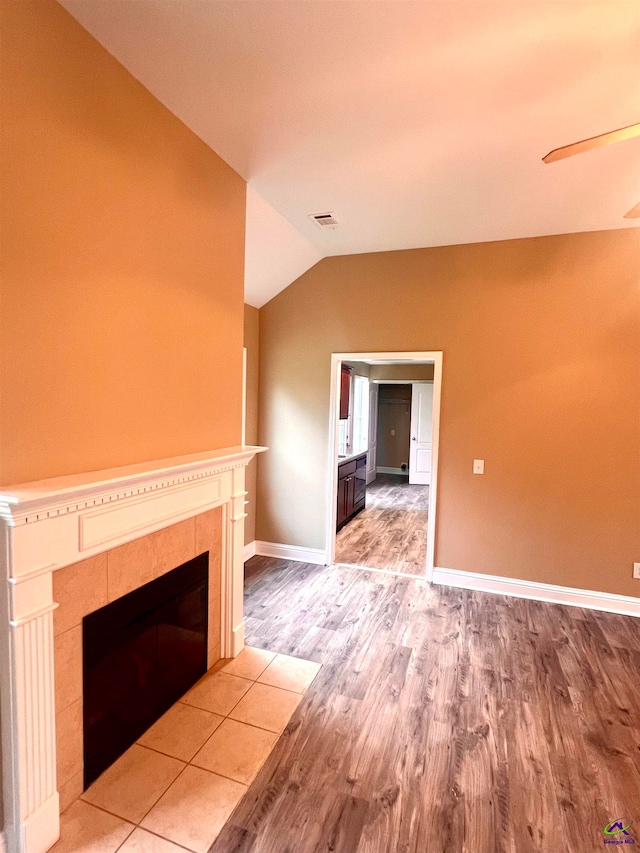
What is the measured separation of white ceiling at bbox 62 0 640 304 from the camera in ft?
5.11

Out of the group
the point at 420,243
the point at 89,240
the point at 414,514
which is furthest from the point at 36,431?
the point at 414,514

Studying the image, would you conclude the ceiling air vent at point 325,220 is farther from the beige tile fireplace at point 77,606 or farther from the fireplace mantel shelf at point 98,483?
the beige tile fireplace at point 77,606

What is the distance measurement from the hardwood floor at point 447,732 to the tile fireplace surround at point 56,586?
67cm

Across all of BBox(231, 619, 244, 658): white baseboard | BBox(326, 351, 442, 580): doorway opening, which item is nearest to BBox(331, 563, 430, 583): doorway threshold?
BBox(326, 351, 442, 580): doorway opening

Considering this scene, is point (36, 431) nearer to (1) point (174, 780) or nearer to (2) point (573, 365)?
(1) point (174, 780)

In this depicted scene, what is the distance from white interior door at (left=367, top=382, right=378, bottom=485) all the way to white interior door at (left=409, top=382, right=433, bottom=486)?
0.78 meters

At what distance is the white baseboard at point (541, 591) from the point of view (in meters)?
3.49

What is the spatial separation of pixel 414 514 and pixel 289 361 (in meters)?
3.40

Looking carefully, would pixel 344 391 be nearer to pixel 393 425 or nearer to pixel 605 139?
pixel 605 139

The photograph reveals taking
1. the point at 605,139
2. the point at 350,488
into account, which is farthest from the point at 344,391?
the point at 605,139

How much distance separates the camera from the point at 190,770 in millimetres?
1889

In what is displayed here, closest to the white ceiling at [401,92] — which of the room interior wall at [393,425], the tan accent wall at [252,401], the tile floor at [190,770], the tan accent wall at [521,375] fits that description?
the tan accent wall at [521,375]

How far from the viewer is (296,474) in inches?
174

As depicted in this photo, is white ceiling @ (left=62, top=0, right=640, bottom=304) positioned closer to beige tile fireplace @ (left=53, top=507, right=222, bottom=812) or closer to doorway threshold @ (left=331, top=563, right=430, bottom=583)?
beige tile fireplace @ (left=53, top=507, right=222, bottom=812)
